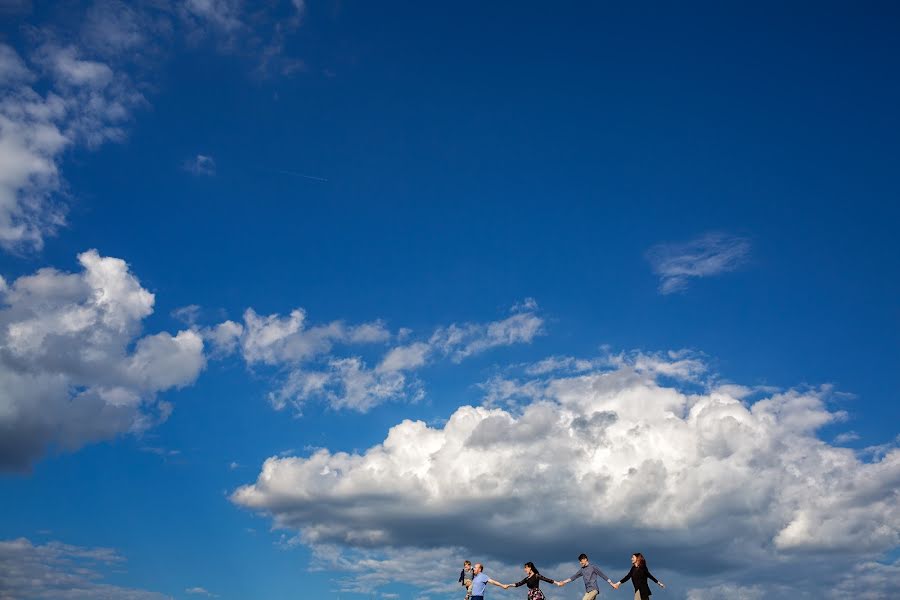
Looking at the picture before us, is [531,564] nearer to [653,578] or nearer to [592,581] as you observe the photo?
[592,581]

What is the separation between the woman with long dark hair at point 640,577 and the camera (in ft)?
125

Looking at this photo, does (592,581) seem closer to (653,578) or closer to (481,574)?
(653,578)

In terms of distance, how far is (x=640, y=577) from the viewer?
38.7 m

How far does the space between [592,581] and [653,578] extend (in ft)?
11.6

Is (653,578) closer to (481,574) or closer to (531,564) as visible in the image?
(531,564)

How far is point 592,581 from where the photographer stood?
4069cm

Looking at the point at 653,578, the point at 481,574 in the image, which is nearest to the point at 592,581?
the point at 653,578

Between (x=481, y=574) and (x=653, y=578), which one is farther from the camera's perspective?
(x=481, y=574)

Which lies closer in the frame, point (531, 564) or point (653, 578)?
point (653, 578)

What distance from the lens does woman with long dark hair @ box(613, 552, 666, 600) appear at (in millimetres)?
38219

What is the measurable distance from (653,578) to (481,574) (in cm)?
1003

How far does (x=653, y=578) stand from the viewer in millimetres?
38906

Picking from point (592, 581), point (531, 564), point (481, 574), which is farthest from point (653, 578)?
point (481, 574)

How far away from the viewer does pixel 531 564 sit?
4241cm
